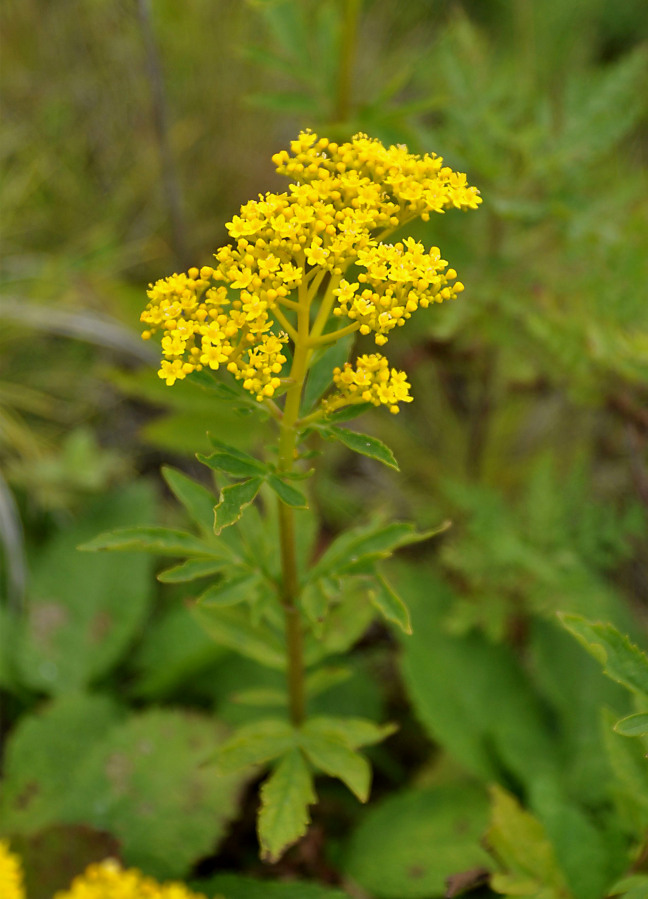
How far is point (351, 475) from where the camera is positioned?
331 centimetres

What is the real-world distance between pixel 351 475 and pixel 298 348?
6.67 ft

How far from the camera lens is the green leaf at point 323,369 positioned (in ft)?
4.83

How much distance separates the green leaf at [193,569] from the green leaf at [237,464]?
0.75 ft

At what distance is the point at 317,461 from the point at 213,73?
209 centimetres

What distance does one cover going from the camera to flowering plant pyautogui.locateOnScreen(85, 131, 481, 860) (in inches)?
47.4

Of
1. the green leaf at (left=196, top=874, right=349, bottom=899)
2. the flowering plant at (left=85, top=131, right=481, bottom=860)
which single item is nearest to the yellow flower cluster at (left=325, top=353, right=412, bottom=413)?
the flowering plant at (left=85, top=131, right=481, bottom=860)

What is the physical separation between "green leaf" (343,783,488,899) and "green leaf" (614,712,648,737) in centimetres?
87

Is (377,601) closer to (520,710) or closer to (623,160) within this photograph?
(520,710)

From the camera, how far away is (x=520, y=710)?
7.91 feet

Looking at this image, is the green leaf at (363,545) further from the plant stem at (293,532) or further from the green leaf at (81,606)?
the green leaf at (81,606)

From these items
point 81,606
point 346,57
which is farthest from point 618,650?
point 346,57

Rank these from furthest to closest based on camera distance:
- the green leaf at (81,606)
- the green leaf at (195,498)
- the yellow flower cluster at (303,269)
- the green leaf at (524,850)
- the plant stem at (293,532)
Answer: the green leaf at (81,606), the green leaf at (524,850), the green leaf at (195,498), the plant stem at (293,532), the yellow flower cluster at (303,269)

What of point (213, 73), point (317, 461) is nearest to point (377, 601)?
point (317, 461)

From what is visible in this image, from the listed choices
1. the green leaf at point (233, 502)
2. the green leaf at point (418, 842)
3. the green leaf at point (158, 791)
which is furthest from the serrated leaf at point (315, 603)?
the green leaf at point (418, 842)
